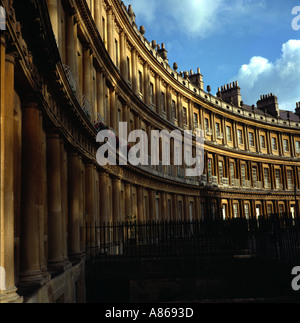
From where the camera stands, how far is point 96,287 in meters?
13.2

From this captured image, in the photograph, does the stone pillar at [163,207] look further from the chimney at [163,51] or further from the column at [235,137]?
the column at [235,137]

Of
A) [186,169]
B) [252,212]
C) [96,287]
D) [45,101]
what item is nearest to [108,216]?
[96,287]

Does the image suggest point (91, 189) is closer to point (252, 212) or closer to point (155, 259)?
point (155, 259)

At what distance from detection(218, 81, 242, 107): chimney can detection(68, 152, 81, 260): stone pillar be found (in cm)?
3664

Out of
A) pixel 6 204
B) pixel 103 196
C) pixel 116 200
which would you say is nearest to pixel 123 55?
pixel 116 200

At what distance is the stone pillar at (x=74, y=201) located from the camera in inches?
512

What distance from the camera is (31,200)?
8.24 meters

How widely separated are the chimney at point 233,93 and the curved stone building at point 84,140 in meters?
2.66

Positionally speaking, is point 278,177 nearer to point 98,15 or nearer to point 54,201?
point 98,15

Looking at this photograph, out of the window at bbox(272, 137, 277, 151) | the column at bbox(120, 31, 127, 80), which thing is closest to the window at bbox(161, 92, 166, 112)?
the column at bbox(120, 31, 127, 80)

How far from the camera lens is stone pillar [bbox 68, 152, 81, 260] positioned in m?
13.0

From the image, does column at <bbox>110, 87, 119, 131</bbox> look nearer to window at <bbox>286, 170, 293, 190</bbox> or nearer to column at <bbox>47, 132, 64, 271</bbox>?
column at <bbox>47, 132, 64, 271</bbox>

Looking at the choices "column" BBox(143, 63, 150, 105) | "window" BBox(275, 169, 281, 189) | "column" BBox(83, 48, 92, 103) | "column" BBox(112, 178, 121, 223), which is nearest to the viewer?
"column" BBox(83, 48, 92, 103)

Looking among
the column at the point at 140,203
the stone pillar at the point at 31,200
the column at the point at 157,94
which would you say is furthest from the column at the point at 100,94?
the column at the point at 157,94
